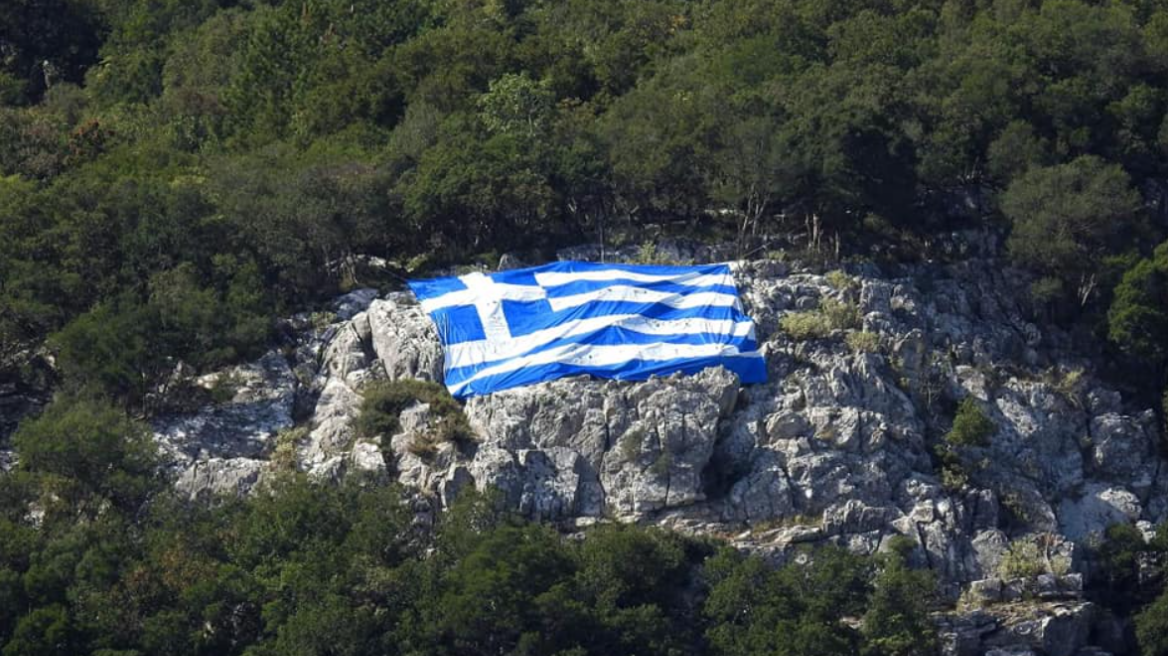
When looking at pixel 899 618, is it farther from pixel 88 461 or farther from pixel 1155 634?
pixel 88 461

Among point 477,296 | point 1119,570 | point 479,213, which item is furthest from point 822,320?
point 479,213

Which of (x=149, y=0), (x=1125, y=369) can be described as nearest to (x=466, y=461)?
(x=1125, y=369)

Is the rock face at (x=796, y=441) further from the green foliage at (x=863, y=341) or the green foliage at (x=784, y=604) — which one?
the green foliage at (x=784, y=604)

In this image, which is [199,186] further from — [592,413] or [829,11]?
[829,11]

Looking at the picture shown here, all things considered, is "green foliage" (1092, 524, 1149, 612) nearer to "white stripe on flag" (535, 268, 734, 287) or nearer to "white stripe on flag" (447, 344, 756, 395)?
"white stripe on flag" (447, 344, 756, 395)

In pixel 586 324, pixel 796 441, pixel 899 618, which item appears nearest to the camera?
pixel 899 618

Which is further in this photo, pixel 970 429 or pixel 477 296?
pixel 477 296

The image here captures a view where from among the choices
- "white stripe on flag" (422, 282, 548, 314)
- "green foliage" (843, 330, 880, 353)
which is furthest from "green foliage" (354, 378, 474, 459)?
"green foliage" (843, 330, 880, 353)
